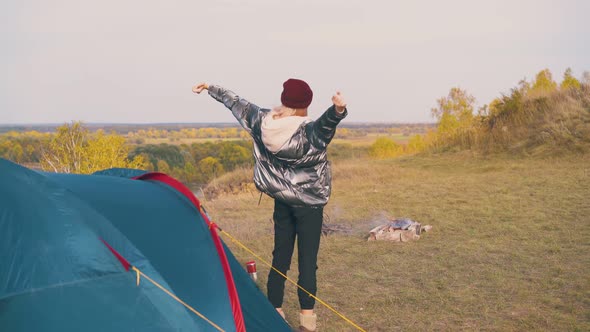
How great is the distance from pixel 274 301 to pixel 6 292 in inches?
90.7

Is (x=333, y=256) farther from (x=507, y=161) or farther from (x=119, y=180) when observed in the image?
(x=507, y=161)

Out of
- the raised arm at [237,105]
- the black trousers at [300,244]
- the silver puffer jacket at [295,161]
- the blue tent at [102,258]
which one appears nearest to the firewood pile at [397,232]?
the black trousers at [300,244]

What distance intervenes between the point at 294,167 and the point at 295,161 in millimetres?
64

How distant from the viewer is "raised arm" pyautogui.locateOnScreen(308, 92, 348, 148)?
4426 mm

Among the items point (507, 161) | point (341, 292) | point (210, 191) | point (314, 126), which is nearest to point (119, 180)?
point (314, 126)

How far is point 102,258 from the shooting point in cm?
364

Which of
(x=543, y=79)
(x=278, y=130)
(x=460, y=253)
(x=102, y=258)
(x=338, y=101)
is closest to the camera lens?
(x=102, y=258)

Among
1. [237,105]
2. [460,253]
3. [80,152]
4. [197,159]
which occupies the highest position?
[237,105]

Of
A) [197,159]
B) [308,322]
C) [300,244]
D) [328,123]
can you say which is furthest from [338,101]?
[197,159]

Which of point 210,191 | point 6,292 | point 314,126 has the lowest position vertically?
point 210,191

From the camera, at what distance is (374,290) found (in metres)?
6.77

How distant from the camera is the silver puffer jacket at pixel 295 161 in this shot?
15.6 feet

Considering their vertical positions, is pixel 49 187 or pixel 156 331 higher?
pixel 49 187

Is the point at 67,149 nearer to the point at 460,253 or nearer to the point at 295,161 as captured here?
the point at 460,253
